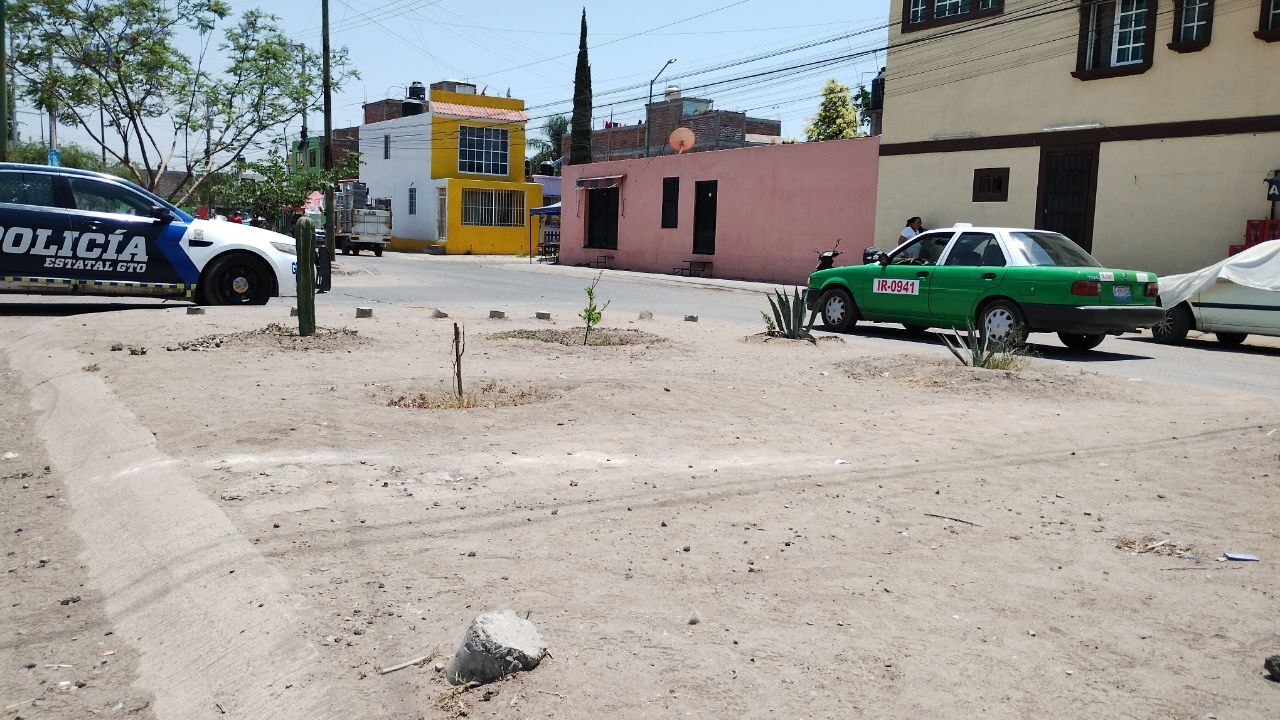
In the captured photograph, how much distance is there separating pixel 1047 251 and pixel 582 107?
36.9 meters

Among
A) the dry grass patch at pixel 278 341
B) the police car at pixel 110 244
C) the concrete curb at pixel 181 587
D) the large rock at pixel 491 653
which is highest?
the police car at pixel 110 244

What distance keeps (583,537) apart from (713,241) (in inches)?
1114

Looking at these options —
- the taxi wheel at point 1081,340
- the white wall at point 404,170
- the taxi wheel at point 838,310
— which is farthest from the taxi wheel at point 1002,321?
the white wall at point 404,170

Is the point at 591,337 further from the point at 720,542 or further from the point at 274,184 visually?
the point at 274,184

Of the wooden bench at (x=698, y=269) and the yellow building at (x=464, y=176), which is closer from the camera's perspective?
the wooden bench at (x=698, y=269)

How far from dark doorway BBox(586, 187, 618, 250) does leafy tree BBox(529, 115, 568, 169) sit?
29870 mm

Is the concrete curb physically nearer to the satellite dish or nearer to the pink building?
the pink building

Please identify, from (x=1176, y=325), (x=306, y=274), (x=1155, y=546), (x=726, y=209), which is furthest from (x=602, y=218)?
(x=1155, y=546)

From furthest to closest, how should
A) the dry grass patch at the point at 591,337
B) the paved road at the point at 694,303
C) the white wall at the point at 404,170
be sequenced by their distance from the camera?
the white wall at the point at 404,170, the paved road at the point at 694,303, the dry grass patch at the point at 591,337

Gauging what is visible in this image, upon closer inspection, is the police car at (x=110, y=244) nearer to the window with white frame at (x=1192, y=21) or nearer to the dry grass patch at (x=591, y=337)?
the dry grass patch at (x=591, y=337)

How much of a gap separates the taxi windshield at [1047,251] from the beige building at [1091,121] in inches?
326

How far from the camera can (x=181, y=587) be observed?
3.97 meters

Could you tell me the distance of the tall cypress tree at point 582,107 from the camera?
155 ft

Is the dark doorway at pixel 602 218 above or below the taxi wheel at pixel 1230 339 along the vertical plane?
above
